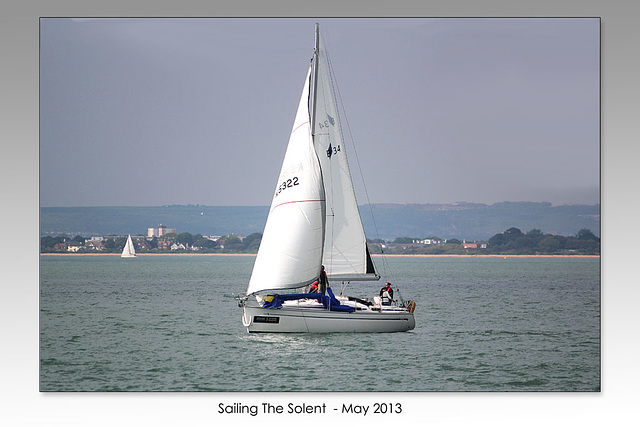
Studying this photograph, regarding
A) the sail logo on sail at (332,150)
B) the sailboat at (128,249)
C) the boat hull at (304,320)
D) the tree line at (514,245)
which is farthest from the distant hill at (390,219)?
the boat hull at (304,320)

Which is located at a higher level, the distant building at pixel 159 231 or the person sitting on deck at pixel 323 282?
the distant building at pixel 159 231

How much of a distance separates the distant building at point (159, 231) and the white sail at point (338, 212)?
406 cm

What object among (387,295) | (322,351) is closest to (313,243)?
(322,351)

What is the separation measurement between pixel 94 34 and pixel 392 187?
15.3 ft

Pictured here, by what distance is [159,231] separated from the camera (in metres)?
17.5

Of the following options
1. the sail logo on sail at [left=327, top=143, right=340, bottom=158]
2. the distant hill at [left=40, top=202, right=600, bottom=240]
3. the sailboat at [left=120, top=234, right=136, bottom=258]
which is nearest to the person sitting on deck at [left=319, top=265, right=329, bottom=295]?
the distant hill at [left=40, top=202, right=600, bottom=240]

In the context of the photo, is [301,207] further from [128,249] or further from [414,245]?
[128,249]

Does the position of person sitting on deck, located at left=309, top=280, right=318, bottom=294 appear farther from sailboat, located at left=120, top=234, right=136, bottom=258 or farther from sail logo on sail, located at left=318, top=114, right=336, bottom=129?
sailboat, located at left=120, top=234, right=136, bottom=258

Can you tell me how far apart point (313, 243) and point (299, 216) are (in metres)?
0.40

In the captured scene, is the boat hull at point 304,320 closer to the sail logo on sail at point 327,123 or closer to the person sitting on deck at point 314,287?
the person sitting on deck at point 314,287

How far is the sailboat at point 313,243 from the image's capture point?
12.2m
